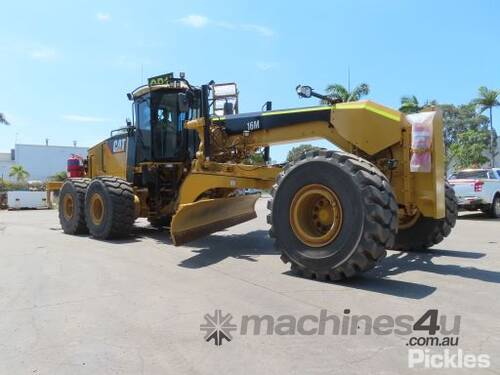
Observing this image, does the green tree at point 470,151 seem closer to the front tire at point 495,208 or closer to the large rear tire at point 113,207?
the front tire at point 495,208

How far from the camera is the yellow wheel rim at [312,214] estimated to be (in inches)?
243

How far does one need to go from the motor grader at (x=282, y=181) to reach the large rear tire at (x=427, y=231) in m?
0.02

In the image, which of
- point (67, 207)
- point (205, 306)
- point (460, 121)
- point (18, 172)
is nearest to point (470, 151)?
point (460, 121)

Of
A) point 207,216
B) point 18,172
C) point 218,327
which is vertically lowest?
point 218,327

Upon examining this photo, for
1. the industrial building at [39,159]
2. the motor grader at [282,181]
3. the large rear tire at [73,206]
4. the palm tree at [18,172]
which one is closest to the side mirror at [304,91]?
the motor grader at [282,181]

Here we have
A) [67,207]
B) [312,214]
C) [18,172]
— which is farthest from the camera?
[18,172]

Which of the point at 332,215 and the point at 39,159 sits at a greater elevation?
the point at 39,159

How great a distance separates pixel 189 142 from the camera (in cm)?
1072

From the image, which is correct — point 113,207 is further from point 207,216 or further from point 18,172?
point 18,172

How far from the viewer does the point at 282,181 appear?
6551mm

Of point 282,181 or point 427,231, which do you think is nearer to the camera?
point 282,181

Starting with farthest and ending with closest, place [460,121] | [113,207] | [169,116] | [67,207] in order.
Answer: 1. [460,121]
2. [67,207]
3. [169,116]
4. [113,207]

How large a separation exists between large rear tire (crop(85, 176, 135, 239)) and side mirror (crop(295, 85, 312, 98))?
15.9ft

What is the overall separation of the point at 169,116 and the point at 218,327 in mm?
7116
